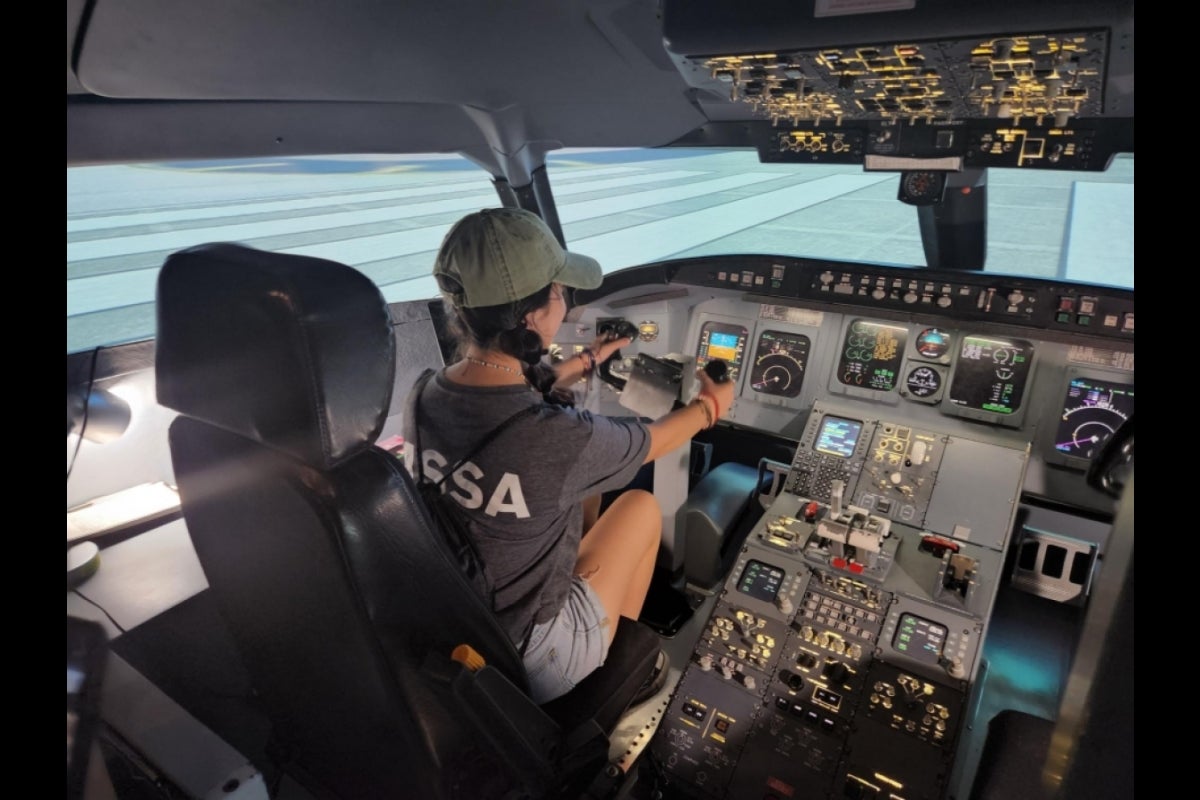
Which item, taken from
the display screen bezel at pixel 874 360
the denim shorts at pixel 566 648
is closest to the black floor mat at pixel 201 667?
the denim shorts at pixel 566 648

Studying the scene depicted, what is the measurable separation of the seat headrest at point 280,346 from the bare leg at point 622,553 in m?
0.87

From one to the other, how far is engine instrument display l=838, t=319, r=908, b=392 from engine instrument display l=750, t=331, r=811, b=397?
157 millimetres

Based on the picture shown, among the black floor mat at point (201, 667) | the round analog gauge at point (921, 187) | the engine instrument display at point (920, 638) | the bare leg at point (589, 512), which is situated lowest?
the black floor mat at point (201, 667)

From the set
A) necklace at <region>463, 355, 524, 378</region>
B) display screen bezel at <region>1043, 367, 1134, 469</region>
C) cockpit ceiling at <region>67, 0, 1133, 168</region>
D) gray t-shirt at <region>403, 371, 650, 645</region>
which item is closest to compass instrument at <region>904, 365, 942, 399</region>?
display screen bezel at <region>1043, 367, 1134, 469</region>

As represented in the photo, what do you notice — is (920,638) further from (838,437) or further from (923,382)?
(923,382)

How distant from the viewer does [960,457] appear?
2139 millimetres

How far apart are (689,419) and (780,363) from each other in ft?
3.64

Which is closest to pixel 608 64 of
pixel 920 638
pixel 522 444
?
pixel 522 444

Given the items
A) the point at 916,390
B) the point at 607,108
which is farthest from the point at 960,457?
the point at 607,108

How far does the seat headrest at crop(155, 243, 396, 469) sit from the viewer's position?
82 cm

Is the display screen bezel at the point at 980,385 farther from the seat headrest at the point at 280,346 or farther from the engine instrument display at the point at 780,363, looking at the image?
the seat headrest at the point at 280,346

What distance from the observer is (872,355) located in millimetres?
A: 2418

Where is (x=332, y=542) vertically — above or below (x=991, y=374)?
below

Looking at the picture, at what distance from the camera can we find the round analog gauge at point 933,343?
2.29 m
